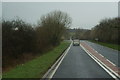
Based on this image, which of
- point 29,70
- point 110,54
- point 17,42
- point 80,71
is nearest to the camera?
point 29,70

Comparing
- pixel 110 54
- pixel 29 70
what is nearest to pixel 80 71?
pixel 29 70

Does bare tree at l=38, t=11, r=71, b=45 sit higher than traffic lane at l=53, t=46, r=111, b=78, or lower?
higher

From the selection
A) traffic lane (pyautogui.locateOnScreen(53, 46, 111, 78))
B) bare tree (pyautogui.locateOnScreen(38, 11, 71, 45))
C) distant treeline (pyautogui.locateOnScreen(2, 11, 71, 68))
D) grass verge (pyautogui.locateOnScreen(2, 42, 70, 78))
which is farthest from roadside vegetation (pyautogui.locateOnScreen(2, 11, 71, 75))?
bare tree (pyautogui.locateOnScreen(38, 11, 71, 45))

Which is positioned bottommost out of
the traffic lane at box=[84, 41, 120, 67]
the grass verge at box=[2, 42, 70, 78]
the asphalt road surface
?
the traffic lane at box=[84, 41, 120, 67]

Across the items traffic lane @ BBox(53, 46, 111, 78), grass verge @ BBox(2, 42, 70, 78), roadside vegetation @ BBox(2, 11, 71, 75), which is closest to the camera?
grass verge @ BBox(2, 42, 70, 78)

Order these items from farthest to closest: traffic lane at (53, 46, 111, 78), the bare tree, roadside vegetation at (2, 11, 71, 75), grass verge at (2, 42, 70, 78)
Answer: the bare tree, roadside vegetation at (2, 11, 71, 75), traffic lane at (53, 46, 111, 78), grass verge at (2, 42, 70, 78)

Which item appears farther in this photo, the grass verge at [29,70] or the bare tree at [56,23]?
the bare tree at [56,23]

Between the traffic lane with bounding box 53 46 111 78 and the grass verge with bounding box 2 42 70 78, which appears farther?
the traffic lane with bounding box 53 46 111 78

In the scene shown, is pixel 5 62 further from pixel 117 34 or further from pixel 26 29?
pixel 117 34

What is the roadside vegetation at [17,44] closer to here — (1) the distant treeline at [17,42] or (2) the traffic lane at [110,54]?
(1) the distant treeline at [17,42]

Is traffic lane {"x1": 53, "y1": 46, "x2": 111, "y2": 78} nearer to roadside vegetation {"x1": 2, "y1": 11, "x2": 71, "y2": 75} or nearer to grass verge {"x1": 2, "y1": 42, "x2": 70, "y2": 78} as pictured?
grass verge {"x1": 2, "y1": 42, "x2": 70, "y2": 78}

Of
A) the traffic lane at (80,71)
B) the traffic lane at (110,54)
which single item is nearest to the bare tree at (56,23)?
the traffic lane at (110,54)

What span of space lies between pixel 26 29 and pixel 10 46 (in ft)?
22.0

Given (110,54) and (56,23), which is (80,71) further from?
(56,23)
